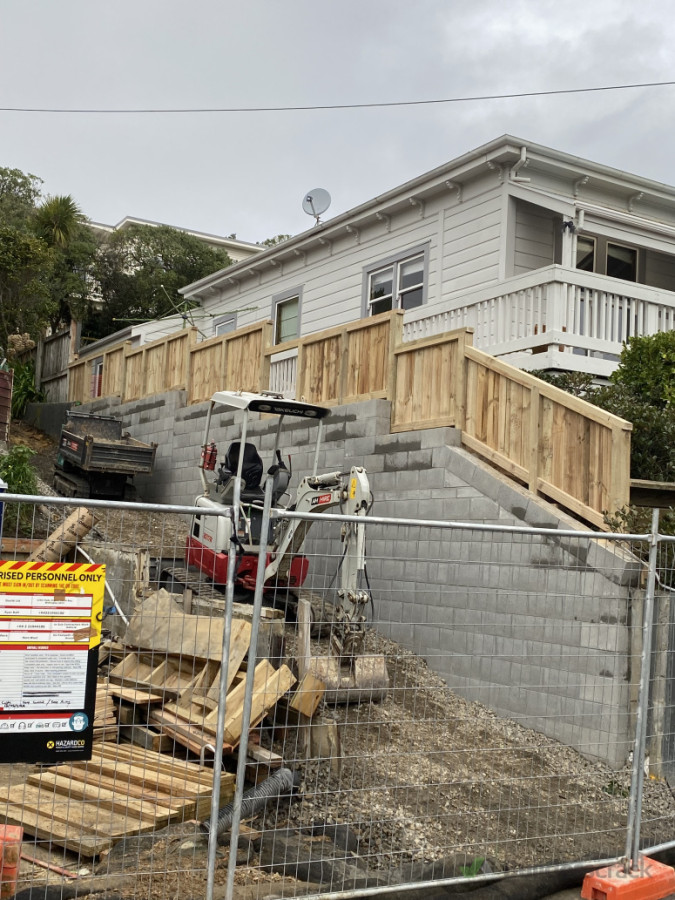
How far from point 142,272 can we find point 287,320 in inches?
436

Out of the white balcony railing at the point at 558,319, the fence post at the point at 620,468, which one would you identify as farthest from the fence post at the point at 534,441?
the white balcony railing at the point at 558,319

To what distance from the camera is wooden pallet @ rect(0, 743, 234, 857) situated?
16.5 ft

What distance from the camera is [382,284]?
18.2 metres

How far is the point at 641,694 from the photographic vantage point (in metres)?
4.97

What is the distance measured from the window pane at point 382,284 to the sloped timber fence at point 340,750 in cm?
1070

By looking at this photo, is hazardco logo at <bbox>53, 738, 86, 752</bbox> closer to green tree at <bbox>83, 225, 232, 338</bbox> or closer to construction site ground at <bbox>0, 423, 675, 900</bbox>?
construction site ground at <bbox>0, 423, 675, 900</bbox>

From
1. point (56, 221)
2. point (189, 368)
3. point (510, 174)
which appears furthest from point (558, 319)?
point (56, 221)

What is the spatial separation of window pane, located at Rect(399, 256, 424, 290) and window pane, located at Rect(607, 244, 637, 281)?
139 inches

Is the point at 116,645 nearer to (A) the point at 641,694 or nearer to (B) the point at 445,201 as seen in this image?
(A) the point at 641,694

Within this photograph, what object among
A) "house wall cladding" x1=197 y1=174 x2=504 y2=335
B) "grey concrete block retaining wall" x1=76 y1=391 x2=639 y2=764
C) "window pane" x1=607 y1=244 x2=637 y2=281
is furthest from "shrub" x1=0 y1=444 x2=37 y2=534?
"window pane" x1=607 y1=244 x2=637 y2=281

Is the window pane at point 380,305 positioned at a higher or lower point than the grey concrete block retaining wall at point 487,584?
higher

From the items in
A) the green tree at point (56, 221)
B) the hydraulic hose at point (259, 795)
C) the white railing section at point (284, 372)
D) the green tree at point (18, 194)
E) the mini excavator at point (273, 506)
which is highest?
the green tree at point (18, 194)

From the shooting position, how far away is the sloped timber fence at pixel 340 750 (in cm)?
404

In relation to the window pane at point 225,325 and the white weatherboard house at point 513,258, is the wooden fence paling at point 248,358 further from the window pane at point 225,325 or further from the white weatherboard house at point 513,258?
the window pane at point 225,325
